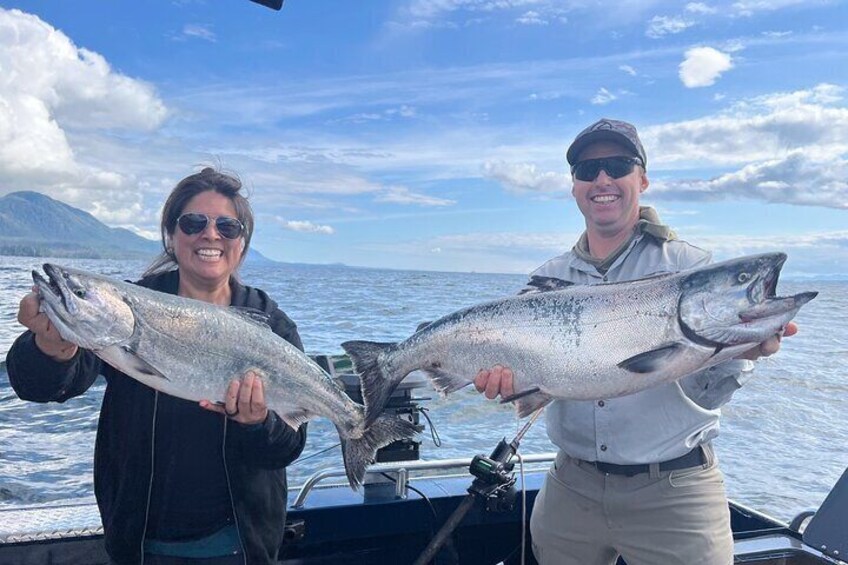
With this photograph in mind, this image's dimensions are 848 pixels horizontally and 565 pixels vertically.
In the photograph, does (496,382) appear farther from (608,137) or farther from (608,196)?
(608,137)

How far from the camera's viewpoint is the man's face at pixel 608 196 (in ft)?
13.3

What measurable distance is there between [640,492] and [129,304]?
9.70 feet

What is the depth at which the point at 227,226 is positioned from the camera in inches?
138

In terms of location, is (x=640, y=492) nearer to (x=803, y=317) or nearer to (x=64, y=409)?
(x=64, y=409)

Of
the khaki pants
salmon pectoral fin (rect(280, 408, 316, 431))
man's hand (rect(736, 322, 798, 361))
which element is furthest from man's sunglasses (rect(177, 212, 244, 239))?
man's hand (rect(736, 322, 798, 361))

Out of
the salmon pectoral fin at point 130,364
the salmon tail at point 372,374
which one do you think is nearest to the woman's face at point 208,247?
the salmon pectoral fin at point 130,364

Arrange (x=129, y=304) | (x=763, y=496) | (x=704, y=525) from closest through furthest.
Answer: (x=129, y=304) < (x=704, y=525) < (x=763, y=496)

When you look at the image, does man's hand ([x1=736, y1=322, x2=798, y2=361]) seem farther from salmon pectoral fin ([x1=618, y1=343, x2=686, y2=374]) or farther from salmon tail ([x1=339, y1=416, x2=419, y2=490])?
salmon tail ([x1=339, y1=416, x2=419, y2=490])

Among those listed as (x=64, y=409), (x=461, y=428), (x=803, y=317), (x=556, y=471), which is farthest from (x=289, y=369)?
(x=803, y=317)

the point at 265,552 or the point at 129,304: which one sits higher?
the point at 129,304

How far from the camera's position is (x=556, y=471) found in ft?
13.7

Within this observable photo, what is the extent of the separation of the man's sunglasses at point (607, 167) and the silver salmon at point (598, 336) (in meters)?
0.76

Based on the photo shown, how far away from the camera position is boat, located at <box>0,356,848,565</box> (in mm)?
4168

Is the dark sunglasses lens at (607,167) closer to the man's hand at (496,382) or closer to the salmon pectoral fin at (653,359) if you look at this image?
the salmon pectoral fin at (653,359)
